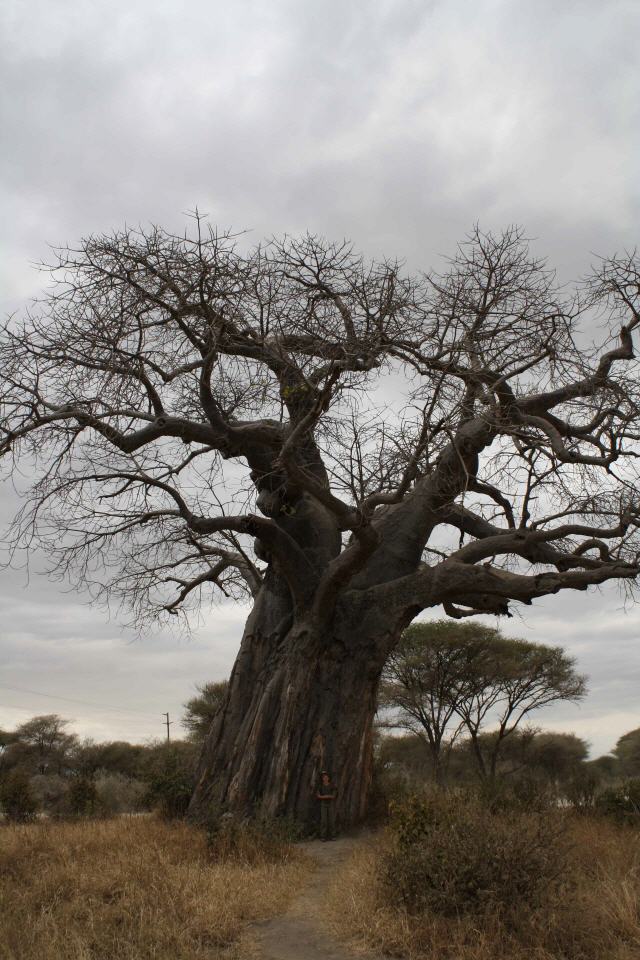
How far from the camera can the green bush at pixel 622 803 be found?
902cm

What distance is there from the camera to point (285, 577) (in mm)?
9328

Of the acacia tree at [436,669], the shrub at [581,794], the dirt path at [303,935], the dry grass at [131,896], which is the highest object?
the acacia tree at [436,669]

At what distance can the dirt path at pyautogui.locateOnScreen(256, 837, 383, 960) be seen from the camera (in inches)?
185

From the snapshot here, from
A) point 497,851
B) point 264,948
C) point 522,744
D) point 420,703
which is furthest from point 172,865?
point 522,744

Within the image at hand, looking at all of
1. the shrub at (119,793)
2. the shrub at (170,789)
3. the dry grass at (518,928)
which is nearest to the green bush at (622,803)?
the dry grass at (518,928)

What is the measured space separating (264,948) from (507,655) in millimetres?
15465

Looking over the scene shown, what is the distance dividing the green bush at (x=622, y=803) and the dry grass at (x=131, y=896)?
4.09 m

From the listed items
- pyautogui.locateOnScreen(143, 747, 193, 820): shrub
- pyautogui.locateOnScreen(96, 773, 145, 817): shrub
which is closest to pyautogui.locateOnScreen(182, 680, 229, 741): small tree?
pyautogui.locateOnScreen(96, 773, 145, 817): shrub

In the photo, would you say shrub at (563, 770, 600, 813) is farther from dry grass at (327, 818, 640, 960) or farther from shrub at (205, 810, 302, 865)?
dry grass at (327, 818, 640, 960)

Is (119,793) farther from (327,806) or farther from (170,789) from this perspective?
(327,806)

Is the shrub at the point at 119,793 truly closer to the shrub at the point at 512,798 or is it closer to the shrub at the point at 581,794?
the shrub at the point at 581,794

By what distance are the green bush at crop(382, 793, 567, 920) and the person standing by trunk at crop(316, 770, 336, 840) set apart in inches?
116

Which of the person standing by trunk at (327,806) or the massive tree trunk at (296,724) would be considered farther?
the massive tree trunk at (296,724)

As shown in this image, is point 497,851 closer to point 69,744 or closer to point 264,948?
point 264,948
